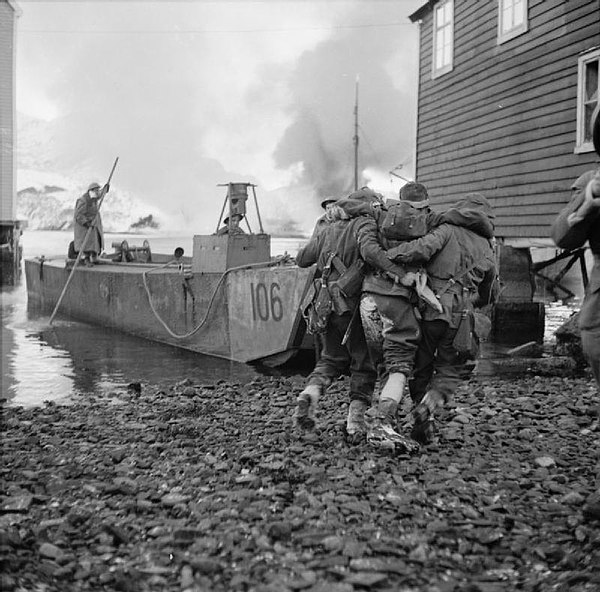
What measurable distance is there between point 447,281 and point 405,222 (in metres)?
0.51

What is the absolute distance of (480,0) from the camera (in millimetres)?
16609

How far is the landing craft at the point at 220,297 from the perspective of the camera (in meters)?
10.7

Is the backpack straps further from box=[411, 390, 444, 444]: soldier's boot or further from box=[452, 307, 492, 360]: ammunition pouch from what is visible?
box=[411, 390, 444, 444]: soldier's boot

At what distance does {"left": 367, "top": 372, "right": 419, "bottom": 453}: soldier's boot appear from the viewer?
516cm

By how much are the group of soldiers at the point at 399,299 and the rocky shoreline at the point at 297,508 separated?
0.34 meters

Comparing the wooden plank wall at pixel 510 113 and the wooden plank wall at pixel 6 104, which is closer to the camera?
the wooden plank wall at pixel 510 113

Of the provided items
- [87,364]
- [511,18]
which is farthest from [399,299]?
[511,18]

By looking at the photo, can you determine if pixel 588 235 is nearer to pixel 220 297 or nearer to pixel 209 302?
pixel 220 297

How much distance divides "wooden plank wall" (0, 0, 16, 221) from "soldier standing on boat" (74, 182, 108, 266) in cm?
1205

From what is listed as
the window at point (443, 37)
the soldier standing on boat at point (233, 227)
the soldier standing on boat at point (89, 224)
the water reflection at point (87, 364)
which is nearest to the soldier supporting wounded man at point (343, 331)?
the water reflection at point (87, 364)

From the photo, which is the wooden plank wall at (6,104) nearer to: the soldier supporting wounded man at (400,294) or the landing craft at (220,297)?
the landing craft at (220,297)

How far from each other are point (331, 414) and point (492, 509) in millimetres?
2977

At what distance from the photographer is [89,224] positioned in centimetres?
1711

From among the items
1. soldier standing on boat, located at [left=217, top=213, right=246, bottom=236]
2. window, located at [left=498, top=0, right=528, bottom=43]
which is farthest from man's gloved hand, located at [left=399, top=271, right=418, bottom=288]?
window, located at [left=498, top=0, right=528, bottom=43]
